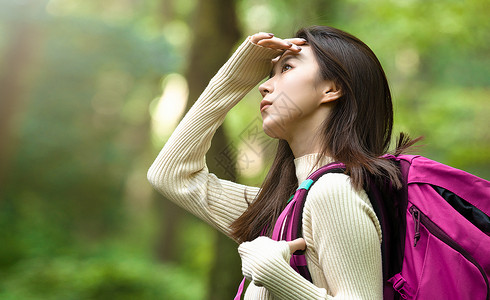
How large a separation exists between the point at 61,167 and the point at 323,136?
388 inches

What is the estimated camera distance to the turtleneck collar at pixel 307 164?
2.19m

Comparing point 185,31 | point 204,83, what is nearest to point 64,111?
point 185,31

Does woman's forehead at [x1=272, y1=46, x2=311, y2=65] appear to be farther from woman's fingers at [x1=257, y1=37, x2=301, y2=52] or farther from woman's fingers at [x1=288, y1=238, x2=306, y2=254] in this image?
woman's fingers at [x1=288, y1=238, x2=306, y2=254]

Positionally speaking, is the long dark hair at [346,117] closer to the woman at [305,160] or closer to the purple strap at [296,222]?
the woman at [305,160]

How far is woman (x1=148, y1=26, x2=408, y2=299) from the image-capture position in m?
1.85

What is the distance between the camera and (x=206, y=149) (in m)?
2.50

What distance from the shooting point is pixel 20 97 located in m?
10.4

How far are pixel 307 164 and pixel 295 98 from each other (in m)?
0.27

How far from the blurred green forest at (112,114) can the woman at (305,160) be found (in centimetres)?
489

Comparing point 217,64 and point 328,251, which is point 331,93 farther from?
point 217,64

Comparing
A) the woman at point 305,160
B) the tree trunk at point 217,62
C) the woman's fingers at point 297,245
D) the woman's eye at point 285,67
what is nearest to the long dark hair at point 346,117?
the woman at point 305,160

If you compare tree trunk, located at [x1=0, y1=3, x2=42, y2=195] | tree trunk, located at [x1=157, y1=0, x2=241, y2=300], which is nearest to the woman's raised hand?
tree trunk, located at [x1=157, y1=0, x2=241, y2=300]

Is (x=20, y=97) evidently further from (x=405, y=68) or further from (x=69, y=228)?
(x=405, y=68)

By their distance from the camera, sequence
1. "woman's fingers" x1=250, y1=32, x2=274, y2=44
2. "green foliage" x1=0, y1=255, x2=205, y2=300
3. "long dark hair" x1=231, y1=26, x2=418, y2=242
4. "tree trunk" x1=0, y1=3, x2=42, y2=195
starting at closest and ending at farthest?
"long dark hair" x1=231, y1=26, x2=418, y2=242 < "woman's fingers" x1=250, y1=32, x2=274, y2=44 < "green foliage" x1=0, y1=255, x2=205, y2=300 < "tree trunk" x1=0, y1=3, x2=42, y2=195
